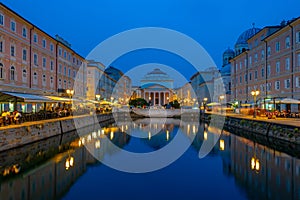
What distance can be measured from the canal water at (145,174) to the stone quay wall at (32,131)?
0.66 meters

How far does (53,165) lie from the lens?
16.3 metres

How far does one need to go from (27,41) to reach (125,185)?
2717cm

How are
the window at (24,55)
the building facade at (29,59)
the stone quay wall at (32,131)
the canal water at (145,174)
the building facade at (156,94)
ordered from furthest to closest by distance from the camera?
the building facade at (156,94) → the window at (24,55) → the building facade at (29,59) → the stone quay wall at (32,131) → the canal water at (145,174)

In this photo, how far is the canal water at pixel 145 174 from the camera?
11.8 meters

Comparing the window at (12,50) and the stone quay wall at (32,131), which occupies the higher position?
the window at (12,50)

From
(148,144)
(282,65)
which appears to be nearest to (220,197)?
(148,144)

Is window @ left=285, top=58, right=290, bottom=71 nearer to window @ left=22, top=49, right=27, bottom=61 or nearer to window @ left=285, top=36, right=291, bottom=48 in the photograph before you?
Result: window @ left=285, top=36, right=291, bottom=48

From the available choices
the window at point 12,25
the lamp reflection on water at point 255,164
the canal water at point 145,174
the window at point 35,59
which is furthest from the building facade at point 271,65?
the window at point 12,25

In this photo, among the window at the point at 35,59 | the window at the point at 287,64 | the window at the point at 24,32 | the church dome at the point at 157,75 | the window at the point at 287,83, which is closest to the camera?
the window at the point at 24,32

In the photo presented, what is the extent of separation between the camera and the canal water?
38.8ft

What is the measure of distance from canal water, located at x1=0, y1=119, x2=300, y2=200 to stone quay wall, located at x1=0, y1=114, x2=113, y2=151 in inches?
25.9

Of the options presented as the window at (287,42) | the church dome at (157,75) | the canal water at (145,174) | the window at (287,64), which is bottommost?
the canal water at (145,174)

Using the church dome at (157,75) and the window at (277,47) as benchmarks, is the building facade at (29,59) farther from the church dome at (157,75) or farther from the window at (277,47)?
the church dome at (157,75)

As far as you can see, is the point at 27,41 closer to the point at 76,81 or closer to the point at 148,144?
the point at 148,144
